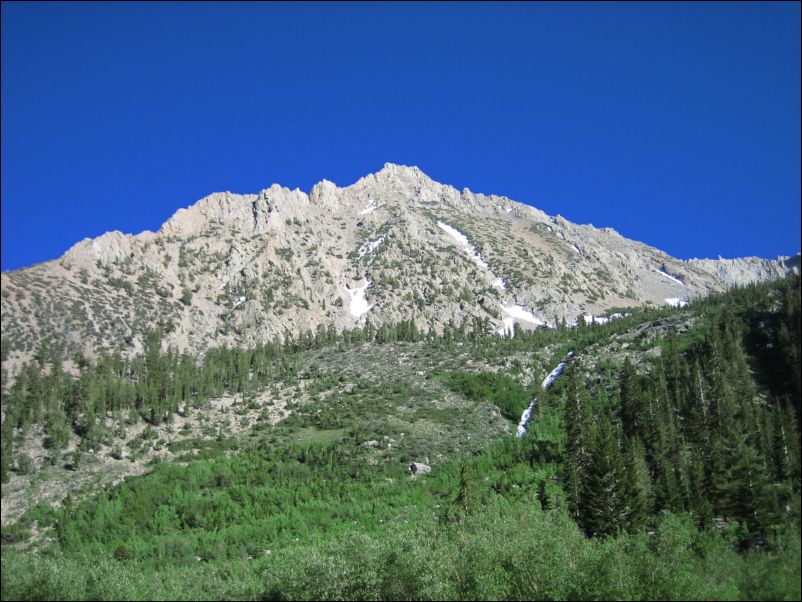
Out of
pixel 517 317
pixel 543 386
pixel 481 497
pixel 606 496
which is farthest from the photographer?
pixel 517 317

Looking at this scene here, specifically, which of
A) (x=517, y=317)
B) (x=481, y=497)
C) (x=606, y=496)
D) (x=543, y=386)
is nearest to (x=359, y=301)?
(x=517, y=317)

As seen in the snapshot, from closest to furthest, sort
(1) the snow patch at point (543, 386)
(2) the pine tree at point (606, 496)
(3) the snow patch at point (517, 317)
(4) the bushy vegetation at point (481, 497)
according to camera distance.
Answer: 1. (4) the bushy vegetation at point (481, 497)
2. (2) the pine tree at point (606, 496)
3. (1) the snow patch at point (543, 386)
4. (3) the snow patch at point (517, 317)

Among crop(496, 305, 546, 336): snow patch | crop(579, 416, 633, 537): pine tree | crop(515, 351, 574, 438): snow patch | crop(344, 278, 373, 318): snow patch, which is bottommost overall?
crop(579, 416, 633, 537): pine tree

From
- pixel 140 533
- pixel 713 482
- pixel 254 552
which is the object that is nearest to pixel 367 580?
pixel 254 552

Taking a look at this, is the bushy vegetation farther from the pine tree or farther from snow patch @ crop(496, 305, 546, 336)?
snow patch @ crop(496, 305, 546, 336)

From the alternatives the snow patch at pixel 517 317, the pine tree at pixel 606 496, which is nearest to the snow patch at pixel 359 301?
the snow patch at pixel 517 317

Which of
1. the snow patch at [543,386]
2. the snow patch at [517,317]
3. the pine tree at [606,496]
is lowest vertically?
the pine tree at [606,496]

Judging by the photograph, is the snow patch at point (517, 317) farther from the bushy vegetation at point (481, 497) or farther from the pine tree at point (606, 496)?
the pine tree at point (606, 496)

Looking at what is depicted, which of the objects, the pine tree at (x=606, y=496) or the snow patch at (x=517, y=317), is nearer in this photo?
the pine tree at (x=606, y=496)

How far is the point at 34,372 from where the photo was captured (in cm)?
3572

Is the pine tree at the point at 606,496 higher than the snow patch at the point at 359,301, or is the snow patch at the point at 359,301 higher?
the snow patch at the point at 359,301

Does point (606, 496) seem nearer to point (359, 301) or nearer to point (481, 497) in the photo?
point (481, 497)

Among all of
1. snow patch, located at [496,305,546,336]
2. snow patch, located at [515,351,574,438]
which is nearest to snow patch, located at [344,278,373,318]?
snow patch, located at [496,305,546,336]

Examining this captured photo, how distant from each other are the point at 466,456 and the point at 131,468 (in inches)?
1582
